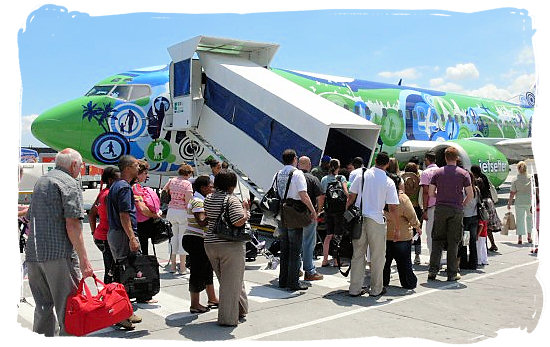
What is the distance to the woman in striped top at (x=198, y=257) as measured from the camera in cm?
551

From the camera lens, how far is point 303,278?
24.2 feet

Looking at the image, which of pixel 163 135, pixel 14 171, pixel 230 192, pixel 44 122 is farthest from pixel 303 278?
pixel 44 122

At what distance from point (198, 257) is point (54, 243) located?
188cm

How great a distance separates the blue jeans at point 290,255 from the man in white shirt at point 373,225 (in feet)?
2.40

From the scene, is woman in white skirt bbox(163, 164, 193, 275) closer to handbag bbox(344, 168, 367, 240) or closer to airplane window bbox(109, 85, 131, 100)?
handbag bbox(344, 168, 367, 240)

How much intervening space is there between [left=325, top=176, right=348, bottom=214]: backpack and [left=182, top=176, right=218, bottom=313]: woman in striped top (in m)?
2.27

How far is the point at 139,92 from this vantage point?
42.9 feet

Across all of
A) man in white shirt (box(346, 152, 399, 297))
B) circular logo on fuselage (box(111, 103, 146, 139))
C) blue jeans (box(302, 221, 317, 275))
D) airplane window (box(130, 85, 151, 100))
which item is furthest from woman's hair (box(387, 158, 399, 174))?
airplane window (box(130, 85, 151, 100))

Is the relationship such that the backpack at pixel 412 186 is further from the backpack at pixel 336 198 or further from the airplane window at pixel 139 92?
the airplane window at pixel 139 92

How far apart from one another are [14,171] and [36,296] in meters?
1.65

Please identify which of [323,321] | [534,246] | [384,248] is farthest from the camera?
[534,246]

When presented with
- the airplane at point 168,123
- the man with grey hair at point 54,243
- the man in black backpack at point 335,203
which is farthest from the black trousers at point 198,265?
the airplane at point 168,123

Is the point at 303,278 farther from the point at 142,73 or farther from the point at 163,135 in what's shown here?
the point at 142,73

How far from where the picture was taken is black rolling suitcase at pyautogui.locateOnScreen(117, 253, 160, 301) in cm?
532
